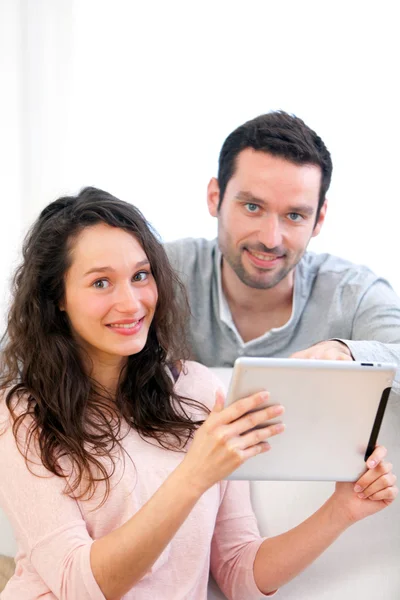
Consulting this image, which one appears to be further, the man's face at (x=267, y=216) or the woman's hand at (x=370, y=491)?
the man's face at (x=267, y=216)

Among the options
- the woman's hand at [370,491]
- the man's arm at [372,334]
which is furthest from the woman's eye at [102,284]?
the woman's hand at [370,491]

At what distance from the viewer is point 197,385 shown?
167 centimetres

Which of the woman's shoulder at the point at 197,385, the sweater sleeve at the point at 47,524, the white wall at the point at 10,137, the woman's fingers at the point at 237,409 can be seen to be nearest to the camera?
the woman's fingers at the point at 237,409

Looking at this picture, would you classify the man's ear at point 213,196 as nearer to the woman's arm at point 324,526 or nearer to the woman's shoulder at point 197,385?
the woman's shoulder at point 197,385

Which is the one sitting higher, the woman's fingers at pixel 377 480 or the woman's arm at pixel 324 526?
the woman's fingers at pixel 377 480

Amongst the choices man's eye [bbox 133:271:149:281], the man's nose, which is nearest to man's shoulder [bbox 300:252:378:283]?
the man's nose

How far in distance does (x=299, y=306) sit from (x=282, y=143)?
466 mm

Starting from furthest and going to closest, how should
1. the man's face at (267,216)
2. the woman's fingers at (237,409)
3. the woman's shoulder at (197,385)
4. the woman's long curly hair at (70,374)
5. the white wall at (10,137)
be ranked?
the white wall at (10,137) → the man's face at (267,216) → the woman's shoulder at (197,385) → the woman's long curly hair at (70,374) → the woman's fingers at (237,409)

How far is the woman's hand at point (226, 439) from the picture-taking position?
3.78 ft

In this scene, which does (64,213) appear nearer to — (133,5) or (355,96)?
(355,96)

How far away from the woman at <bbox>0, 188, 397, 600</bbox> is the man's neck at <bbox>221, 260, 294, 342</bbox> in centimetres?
62

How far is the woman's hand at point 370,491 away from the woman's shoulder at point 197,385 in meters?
0.36

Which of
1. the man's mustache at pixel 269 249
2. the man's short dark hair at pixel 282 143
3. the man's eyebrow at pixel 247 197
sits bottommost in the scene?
the man's mustache at pixel 269 249

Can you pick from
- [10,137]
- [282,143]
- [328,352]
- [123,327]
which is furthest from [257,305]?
[10,137]
